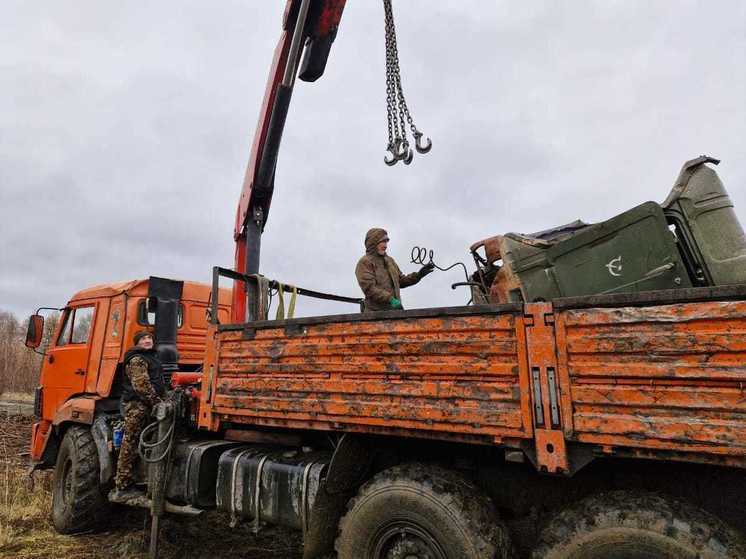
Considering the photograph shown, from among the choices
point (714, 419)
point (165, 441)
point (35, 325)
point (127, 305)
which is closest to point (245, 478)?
point (165, 441)

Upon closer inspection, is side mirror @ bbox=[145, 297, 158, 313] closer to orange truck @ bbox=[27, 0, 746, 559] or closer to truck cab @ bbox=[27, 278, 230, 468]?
truck cab @ bbox=[27, 278, 230, 468]

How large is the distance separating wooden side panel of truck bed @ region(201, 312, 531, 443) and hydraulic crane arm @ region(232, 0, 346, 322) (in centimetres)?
196

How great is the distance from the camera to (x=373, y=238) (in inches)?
176

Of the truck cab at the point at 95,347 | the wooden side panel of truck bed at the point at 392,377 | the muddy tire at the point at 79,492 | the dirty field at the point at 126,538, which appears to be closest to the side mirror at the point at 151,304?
the truck cab at the point at 95,347

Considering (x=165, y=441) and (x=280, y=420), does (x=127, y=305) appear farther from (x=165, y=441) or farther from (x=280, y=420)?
(x=280, y=420)

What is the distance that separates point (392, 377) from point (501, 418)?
655mm

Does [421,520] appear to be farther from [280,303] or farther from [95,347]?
[95,347]

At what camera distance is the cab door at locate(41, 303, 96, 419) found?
546 cm

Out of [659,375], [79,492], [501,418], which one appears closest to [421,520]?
[501,418]

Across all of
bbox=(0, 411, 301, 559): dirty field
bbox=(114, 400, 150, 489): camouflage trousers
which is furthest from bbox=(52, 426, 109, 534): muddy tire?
bbox=(114, 400, 150, 489): camouflage trousers

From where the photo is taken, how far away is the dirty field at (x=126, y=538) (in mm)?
4301

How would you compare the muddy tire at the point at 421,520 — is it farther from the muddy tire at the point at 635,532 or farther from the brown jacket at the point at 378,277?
the brown jacket at the point at 378,277

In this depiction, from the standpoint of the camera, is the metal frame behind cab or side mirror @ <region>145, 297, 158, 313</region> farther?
side mirror @ <region>145, 297, 158, 313</region>

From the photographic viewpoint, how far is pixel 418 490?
265 cm
